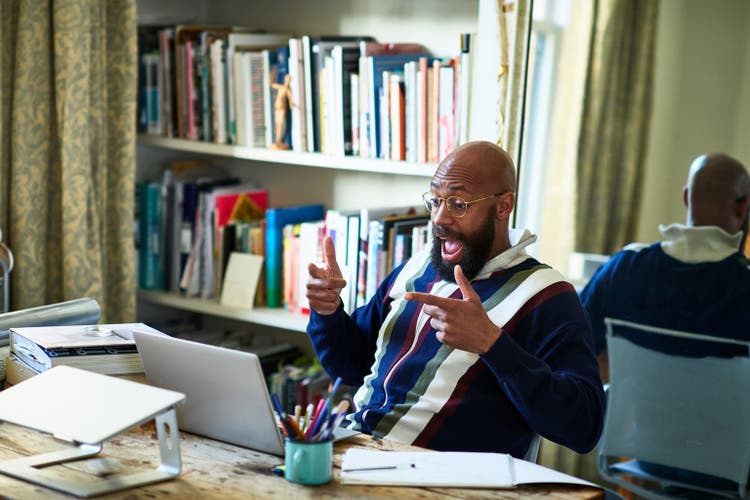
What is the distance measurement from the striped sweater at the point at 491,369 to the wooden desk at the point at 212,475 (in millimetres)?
268

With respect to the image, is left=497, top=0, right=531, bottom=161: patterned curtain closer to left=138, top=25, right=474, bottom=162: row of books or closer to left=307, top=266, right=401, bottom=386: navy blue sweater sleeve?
left=138, top=25, right=474, bottom=162: row of books

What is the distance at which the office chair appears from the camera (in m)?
2.38

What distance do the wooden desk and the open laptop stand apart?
0.08ft

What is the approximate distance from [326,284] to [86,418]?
2.34 ft

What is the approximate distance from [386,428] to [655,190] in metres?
1.46

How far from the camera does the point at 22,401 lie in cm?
161

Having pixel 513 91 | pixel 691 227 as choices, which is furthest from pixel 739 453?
pixel 513 91

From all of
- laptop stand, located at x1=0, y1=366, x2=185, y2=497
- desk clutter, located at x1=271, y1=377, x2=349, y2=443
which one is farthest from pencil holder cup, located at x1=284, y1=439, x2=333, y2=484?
laptop stand, located at x1=0, y1=366, x2=185, y2=497

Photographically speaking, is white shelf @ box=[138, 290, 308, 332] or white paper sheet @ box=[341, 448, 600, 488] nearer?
white paper sheet @ box=[341, 448, 600, 488]

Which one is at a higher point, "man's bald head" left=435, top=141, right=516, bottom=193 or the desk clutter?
"man's bald head" left=435, top=141, right=516, bottom=193

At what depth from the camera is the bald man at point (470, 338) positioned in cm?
179

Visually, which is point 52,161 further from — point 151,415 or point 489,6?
point 151,415

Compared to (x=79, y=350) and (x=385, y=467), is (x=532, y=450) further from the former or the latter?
(x=79, y=350)

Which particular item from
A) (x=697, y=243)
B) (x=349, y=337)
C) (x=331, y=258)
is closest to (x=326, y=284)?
(x=331, y=258)
